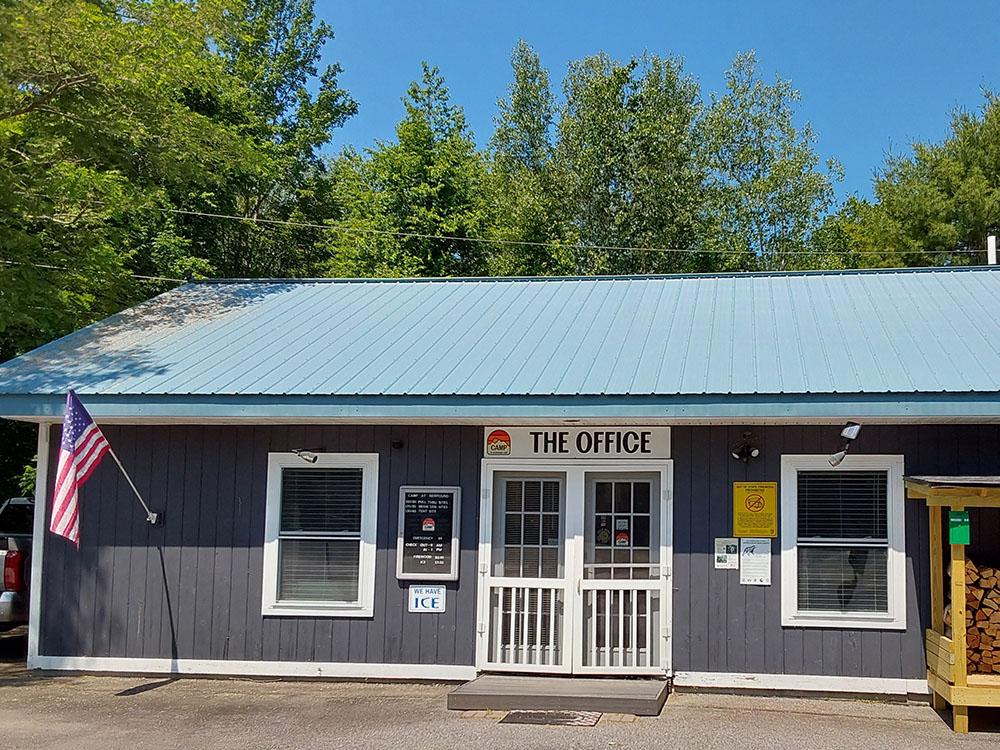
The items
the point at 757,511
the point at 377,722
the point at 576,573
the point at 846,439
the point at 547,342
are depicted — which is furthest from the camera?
the point at 547,342

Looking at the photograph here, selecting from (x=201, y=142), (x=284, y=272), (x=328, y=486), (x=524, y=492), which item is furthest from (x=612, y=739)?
(x=284, y=272)

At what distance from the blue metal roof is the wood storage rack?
85cm

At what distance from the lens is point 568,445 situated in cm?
1034

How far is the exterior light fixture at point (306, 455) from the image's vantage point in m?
10.5

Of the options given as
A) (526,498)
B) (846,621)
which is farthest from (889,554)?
(526,498)

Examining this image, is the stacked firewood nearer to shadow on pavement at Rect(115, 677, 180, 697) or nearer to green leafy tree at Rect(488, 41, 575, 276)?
shadow on pavement at Rect(115, 677, 180, 697)

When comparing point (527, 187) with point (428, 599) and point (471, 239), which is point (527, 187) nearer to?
point (471, 239)

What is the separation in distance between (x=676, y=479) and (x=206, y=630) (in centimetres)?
480

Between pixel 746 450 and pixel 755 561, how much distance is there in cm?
101

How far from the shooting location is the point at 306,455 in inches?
412

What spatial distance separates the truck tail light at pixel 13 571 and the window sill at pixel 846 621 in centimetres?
771

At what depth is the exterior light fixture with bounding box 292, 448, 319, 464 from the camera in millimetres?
10484

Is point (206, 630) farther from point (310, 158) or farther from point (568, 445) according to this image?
point (310, 158)

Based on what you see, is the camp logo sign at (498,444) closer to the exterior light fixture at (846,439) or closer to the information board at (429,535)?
the information board at (429,535)
